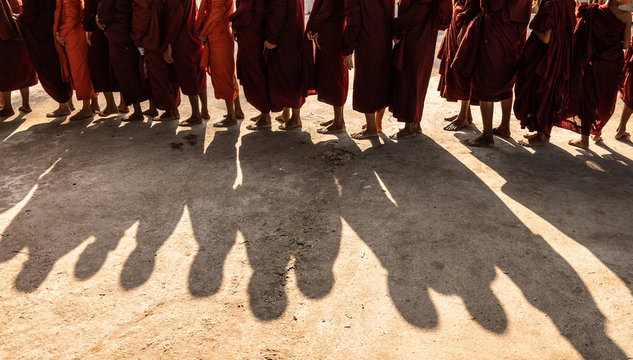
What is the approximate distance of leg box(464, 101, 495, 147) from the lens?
16.2 feet

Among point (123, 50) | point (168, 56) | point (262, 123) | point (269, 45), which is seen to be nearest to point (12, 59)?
point (123, 50)

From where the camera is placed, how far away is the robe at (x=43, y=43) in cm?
572

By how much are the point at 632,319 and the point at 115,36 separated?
5550 mm

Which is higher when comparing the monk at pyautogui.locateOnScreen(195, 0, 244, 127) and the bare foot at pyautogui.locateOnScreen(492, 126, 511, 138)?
the monk at pyautogui.locateOnScreen(195, 0, 244, 127)

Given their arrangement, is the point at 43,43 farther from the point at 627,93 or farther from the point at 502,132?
the point at 627,93

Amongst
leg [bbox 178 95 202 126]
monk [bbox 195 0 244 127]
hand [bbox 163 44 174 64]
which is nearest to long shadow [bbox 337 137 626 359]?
monk [bbox 195 0 244 127]

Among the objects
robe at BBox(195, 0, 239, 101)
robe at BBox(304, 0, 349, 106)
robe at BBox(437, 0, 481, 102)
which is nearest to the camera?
robe at BBox(437, 0, 481, 102)

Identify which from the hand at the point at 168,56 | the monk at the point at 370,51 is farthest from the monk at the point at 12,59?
the monk at the point at 370,51

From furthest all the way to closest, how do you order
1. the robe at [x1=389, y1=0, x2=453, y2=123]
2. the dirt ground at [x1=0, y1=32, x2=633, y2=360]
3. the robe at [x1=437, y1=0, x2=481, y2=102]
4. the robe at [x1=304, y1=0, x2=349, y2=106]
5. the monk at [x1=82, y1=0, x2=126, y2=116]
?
the monk at [x1=82, y1=0, x2=126, y2=116], the robe at [x1=304, y1=0, x2=349, y2=106], the robe at [x1=437, y1=0, x2=481, y2=102], the robe at [x1=389, y1=0, x2=453, y2=123], the dirt ground at [x1=0, y1=32, x2=633, y2=360]

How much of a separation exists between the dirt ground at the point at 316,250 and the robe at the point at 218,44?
2.72ft

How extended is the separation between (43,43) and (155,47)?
1.57m

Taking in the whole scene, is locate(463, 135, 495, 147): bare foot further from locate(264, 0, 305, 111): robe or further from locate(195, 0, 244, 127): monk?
locate(195, 0, 244, 127): monk

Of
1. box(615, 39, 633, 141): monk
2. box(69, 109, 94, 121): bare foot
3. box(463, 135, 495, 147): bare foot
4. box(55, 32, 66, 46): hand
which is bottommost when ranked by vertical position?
box(69, 109, 94, 121): bare foot

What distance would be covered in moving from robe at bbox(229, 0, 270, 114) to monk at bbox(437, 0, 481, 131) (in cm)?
204
